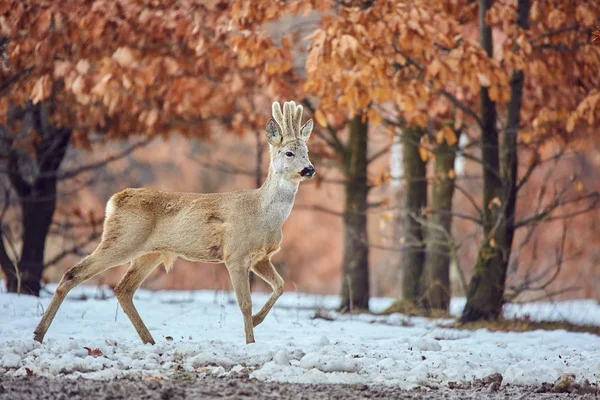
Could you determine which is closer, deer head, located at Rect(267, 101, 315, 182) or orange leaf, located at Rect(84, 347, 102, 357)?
orange leaf, located at Rect(84, 347, 102, 357)

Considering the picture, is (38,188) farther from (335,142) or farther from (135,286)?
(135,286)

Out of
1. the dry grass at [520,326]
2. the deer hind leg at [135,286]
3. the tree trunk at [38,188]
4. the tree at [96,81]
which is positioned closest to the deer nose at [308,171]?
the deer hind leg at [135,286]

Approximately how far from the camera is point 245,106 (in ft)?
39.9

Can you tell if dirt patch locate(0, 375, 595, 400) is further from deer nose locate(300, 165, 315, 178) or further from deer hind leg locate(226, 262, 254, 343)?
deer nose locate(300, 165, 315, 178)

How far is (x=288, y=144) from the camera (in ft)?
22.5

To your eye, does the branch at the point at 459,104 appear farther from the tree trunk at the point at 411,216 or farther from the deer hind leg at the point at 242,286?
the deer hind leg at the point at 242,286

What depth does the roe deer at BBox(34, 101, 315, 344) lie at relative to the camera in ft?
22.3

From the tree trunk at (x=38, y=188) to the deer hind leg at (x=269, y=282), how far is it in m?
4.89

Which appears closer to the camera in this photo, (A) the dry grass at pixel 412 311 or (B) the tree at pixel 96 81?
(B) the tree at pixel 96 81

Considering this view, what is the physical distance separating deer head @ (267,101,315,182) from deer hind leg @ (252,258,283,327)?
82 cm

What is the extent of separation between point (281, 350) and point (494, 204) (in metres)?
4.67

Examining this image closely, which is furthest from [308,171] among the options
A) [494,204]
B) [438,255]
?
[438,255]

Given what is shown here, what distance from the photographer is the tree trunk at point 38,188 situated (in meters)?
11.1

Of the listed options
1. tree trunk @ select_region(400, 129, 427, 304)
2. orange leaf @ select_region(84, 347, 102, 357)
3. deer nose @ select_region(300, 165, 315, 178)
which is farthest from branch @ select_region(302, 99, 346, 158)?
orange leaf @ select_region(84, 347, 102, 357)
